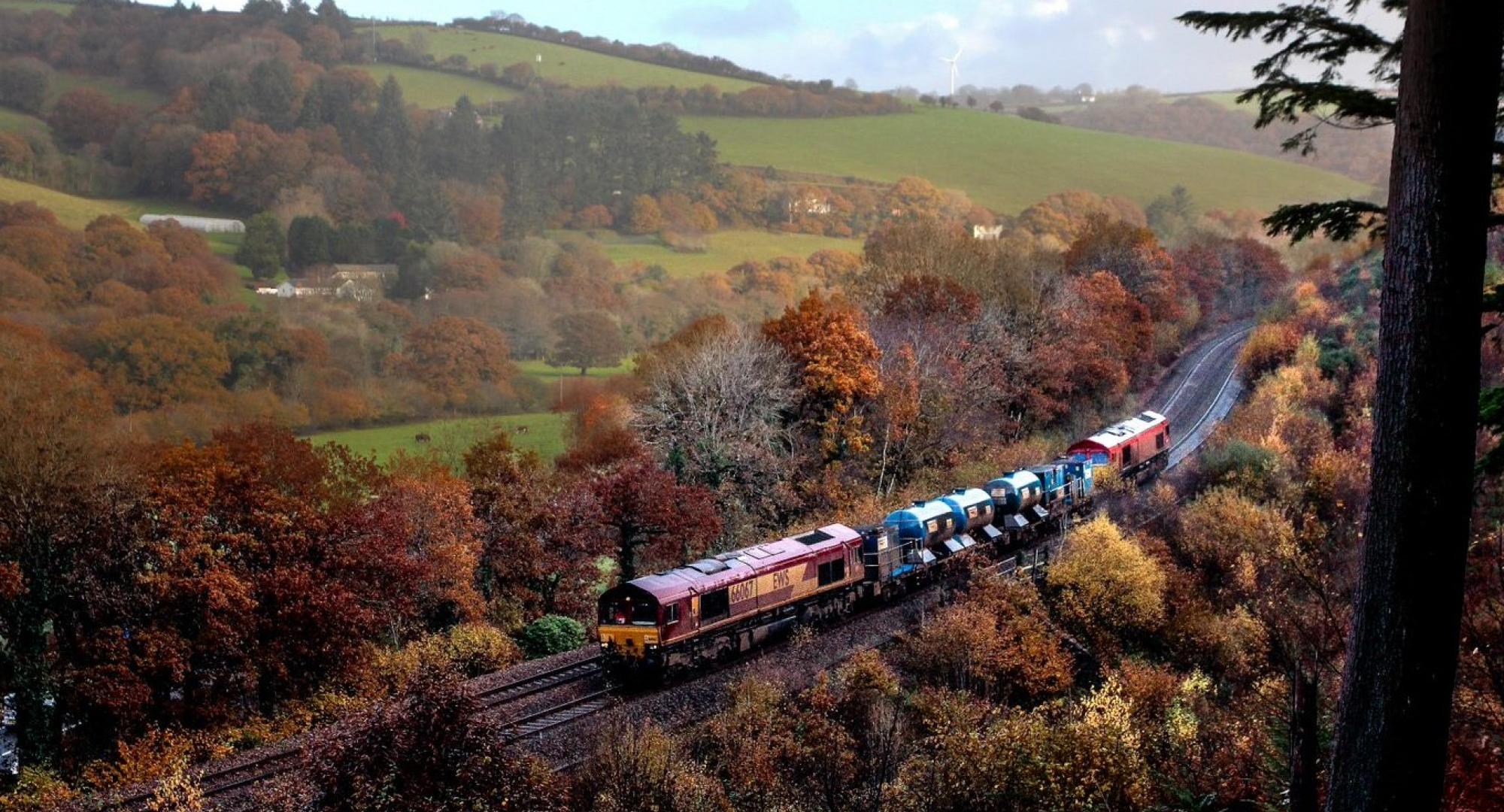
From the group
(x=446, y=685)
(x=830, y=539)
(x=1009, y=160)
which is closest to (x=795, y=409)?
(x=830, y=539)

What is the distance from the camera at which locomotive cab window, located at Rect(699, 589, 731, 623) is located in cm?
3200

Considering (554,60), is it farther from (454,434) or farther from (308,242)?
(454,434)

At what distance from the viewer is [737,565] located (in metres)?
33.7

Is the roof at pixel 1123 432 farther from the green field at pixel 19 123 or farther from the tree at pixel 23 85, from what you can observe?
the tree at pixel 23 85

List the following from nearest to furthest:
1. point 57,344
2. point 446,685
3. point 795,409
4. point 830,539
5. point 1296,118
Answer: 1. point 1296,118
2. point 446,685
3. point 830,539
4. point 795,409
5. point 57,344

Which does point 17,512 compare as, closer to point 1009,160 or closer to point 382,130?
point 382,130

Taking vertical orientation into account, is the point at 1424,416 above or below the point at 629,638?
above

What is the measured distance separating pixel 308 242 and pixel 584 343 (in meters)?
34.4

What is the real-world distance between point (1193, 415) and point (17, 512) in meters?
60.0

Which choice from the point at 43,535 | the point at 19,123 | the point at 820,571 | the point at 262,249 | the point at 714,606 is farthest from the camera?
the point at 19,123

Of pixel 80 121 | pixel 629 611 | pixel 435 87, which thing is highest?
pixel 435 87

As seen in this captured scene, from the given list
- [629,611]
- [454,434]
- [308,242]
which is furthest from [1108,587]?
[308,242]

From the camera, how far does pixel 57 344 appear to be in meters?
65.9

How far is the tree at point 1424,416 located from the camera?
31.4 feet
